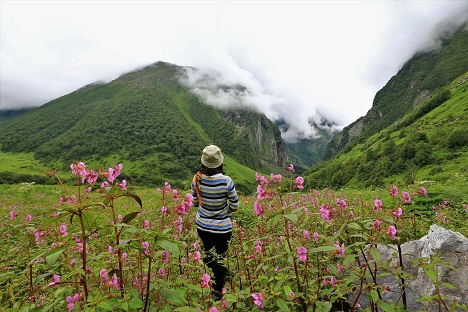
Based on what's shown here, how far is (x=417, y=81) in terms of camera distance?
157m

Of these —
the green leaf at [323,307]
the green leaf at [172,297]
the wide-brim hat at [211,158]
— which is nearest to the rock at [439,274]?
the green leaf at [323,307]

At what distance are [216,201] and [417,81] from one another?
653 ft

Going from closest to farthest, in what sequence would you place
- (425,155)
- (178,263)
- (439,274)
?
(178,263)
(439,274)
(425,155)

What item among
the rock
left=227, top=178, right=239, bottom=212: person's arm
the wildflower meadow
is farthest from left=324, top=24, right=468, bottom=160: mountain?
the wildflower meadow

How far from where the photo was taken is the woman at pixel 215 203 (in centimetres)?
475

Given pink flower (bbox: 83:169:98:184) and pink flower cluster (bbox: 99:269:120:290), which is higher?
pink flower (bbox: 83:169:98:184)

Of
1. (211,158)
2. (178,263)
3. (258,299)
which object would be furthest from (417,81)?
(178,263)

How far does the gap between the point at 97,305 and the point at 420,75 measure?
202 meters

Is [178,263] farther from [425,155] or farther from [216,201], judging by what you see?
[425,155]

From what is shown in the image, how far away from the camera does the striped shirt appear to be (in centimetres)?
476

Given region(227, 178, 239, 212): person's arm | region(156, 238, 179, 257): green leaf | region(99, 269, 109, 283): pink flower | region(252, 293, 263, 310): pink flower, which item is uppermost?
region(156, 238, 179, 257): green leaf

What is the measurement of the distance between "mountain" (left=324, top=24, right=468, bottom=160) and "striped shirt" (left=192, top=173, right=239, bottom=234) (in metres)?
131

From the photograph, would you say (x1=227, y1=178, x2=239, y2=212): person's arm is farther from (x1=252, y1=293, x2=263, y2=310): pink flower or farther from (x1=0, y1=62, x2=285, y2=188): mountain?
(x1=0, y1=62, x2=285, y2=188): mountain

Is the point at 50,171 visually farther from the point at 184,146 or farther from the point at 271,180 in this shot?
the point at 184,146
